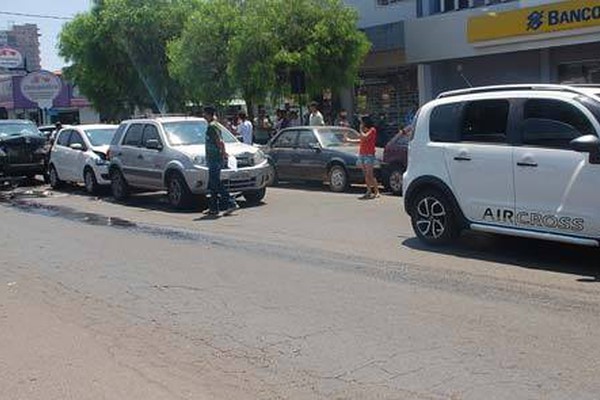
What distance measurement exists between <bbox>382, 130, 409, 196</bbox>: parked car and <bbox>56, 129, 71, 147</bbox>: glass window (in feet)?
27.7

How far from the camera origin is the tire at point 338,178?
1689 cm

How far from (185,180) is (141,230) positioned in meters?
2.26

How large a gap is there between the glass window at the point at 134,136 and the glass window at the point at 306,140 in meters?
3.63

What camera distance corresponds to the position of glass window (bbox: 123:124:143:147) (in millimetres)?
16312

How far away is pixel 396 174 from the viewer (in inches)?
625

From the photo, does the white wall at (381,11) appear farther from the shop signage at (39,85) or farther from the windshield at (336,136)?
the shop signage at (39,85)

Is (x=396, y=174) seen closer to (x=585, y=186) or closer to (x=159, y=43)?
(x=585, y=186)

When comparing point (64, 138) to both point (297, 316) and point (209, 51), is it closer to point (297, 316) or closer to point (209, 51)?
point (209, 51)

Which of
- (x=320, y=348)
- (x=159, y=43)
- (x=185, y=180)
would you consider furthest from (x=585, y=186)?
(x=159, y=43)

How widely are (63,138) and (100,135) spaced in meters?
1.29

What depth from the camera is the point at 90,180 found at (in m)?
18.8

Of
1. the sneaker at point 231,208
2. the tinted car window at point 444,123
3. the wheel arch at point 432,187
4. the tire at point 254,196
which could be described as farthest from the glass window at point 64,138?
the tinted car window at point 444,123

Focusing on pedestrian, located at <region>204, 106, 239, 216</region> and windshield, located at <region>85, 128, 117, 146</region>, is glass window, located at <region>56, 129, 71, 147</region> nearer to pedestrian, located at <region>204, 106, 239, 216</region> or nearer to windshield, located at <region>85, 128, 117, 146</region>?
windshield, located at <region>85, 128, 117, 146</region>

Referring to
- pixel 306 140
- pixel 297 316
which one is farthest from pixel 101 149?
pixel 297 316
